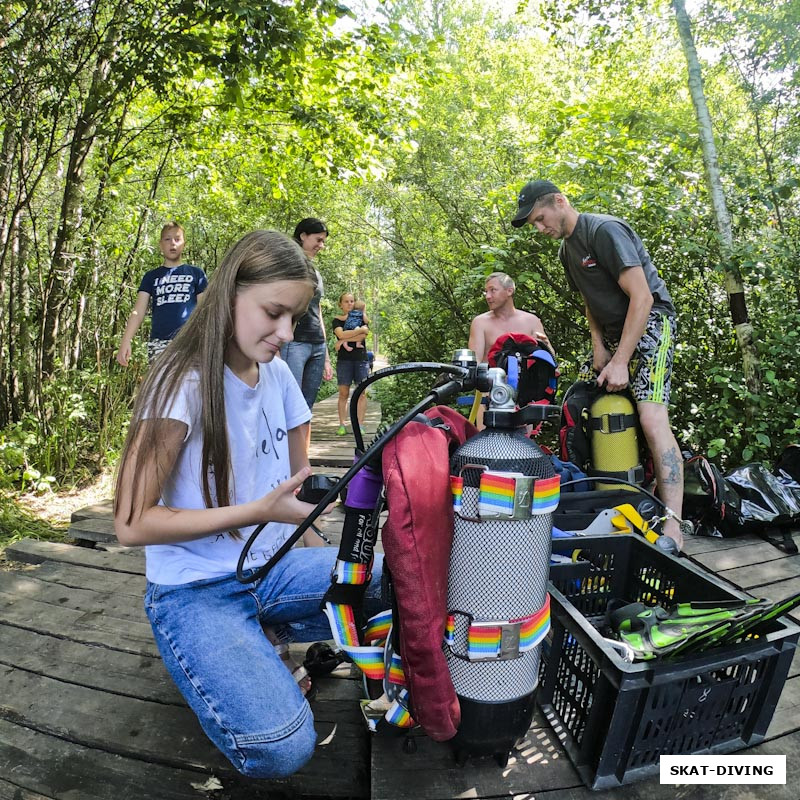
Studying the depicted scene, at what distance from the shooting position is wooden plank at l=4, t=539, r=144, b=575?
312 centimetres

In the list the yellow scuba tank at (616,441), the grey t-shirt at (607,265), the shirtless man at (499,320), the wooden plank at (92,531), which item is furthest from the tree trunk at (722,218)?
the wooden plank at (92,531)

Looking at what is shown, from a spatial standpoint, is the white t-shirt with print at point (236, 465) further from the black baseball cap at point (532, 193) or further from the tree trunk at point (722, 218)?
the tree trunk at point (722, 218)

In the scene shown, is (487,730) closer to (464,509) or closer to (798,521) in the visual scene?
(464,509)

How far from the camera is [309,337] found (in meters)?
4.79

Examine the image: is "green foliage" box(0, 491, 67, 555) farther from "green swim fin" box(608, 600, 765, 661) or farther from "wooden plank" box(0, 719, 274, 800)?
"green swim fin" box(608, 600, 765, 661)

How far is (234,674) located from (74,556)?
2.28 meters

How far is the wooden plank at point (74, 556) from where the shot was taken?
3121mm

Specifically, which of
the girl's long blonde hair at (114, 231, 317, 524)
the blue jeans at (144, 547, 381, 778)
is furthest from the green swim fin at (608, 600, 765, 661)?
the girl's long blonde hair at (114, 231, 317, 524)

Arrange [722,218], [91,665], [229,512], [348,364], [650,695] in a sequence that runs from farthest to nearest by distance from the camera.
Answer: [348,364], [722,218], [91,665], [229,512], [650,695]

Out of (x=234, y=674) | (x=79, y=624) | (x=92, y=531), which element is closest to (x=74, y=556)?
(x=92, y=531)

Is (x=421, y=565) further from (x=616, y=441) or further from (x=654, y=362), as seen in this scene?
(x=654, y=362)

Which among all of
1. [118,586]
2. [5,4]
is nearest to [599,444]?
[118,586]

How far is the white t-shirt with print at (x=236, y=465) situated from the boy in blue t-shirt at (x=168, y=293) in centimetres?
305

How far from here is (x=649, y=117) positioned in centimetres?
559
